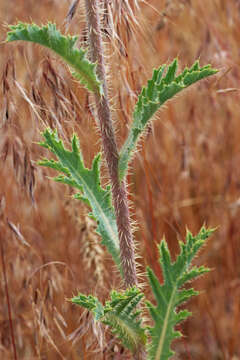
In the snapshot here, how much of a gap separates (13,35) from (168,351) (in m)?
0.63

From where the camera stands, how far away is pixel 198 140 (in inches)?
93.1

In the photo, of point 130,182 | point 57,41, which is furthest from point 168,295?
point 130,182

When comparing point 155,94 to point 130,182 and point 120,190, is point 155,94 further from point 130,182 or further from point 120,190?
point 130,182

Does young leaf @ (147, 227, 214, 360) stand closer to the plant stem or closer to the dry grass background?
the plant stem

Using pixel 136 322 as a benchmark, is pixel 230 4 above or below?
above

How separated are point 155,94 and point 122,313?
397 mm

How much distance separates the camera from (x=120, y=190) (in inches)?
37.8

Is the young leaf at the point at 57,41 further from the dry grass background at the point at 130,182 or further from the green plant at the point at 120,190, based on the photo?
the dry grass background at the point at 130,182

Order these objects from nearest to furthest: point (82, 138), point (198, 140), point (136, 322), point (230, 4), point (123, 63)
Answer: point (136, 322) < point (123, 63) < point (82, 138) < point (230, 4) < point (198, 140)

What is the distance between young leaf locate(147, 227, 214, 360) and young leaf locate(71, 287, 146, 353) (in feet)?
0.10

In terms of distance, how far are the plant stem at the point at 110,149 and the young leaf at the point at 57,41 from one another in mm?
59

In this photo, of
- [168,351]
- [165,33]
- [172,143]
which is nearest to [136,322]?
[168,351]

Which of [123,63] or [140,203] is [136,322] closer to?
[123,63]

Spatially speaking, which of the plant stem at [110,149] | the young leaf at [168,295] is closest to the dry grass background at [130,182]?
the plant stem at [110,149]
